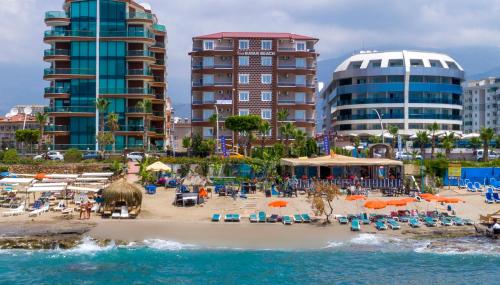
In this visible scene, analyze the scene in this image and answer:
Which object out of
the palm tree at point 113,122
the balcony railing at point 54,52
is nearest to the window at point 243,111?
the palm tree at point 113,122

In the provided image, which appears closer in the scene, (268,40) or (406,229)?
(406,229)

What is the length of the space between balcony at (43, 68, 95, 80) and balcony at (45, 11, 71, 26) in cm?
597

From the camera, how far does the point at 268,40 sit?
83125 millimetres

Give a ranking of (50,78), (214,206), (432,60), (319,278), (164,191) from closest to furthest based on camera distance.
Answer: (319,278) < (214,206) < (164,191) < (50,78) < (432,60)

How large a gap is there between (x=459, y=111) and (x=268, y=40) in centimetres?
4402

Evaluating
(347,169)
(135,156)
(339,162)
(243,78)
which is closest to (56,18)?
(135,156)

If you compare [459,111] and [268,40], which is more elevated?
[268,40]

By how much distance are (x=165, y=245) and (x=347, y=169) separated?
1056 inches

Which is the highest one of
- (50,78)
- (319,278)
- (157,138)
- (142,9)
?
(142,9)

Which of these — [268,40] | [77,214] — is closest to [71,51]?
[268,40]

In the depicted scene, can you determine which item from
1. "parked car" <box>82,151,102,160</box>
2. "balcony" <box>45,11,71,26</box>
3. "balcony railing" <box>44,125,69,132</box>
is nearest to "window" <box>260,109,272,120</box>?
"parked car" <box>82,151,102,160</box>

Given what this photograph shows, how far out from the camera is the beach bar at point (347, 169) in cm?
5047

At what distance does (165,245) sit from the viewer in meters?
33.2

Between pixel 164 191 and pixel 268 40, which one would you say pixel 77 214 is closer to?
pixel 164 191
